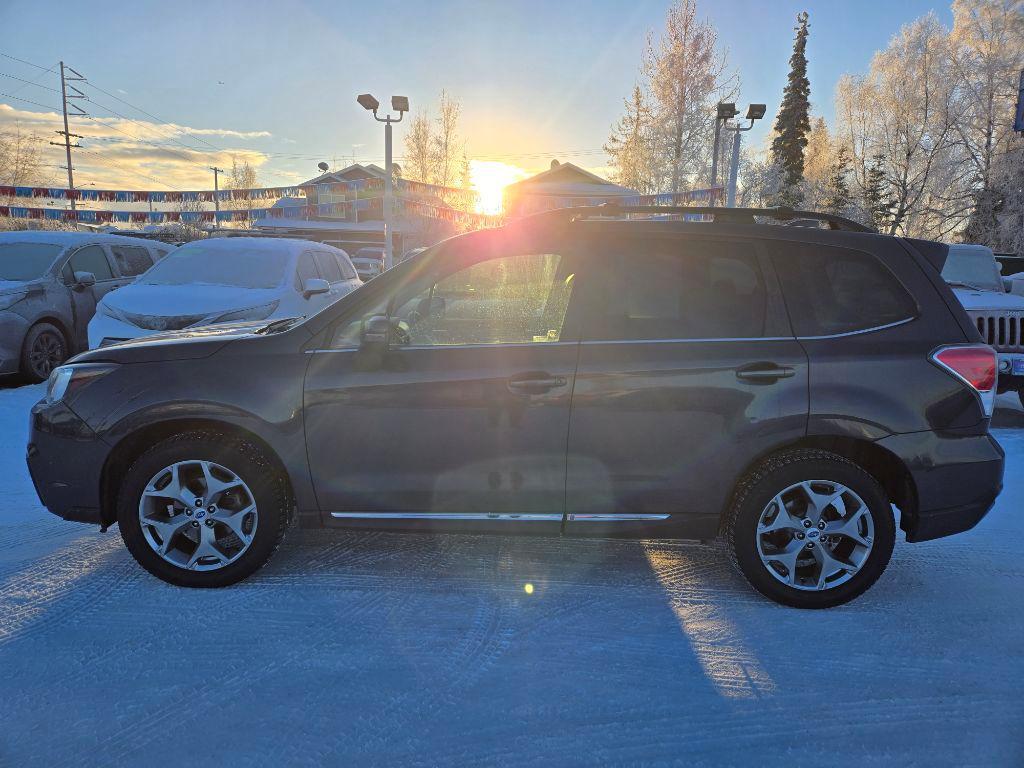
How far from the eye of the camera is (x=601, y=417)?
281cm

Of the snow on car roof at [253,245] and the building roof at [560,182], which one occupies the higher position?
the building roof at [560,182]

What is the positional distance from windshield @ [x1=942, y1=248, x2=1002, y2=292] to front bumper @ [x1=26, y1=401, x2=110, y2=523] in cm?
932

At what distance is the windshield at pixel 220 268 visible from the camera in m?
7.05

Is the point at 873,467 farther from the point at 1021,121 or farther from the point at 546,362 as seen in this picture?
the point at 1021,121

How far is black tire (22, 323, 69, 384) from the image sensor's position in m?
7.42

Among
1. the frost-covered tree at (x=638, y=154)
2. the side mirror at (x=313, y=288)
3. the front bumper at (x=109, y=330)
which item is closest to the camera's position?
the front bumper at (x=109, y=330)

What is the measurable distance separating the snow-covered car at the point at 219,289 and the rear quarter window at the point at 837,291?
16.1 feet

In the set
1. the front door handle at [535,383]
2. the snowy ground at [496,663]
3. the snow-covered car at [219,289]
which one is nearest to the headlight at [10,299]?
the snow-covered car at [219,289]

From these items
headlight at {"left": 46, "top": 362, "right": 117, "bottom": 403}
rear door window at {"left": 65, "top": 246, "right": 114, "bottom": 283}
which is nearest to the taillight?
headlight at {"left": 46, "top": 362, "right": 117, "bottom": 403}

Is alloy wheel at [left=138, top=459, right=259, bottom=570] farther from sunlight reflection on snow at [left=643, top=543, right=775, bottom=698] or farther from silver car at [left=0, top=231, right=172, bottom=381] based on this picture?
silver car at [left=0, top=231, right=172, bottom=381]

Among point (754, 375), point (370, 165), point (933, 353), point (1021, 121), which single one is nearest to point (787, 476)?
point (754, 375)

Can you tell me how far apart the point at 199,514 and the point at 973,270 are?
960cm

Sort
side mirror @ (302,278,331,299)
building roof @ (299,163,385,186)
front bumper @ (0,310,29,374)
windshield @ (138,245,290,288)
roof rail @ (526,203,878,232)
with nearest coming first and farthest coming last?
roof rail @ (526,203,878,232)
side mirror @ (302,278,331,299)
windshield @ (138,245,290,288)
front bumper @ (0,310,29,374)
building roof @ (299,163,385,186)

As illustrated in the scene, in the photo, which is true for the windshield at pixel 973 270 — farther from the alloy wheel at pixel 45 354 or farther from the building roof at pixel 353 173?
the building roof at pixel 353 173
